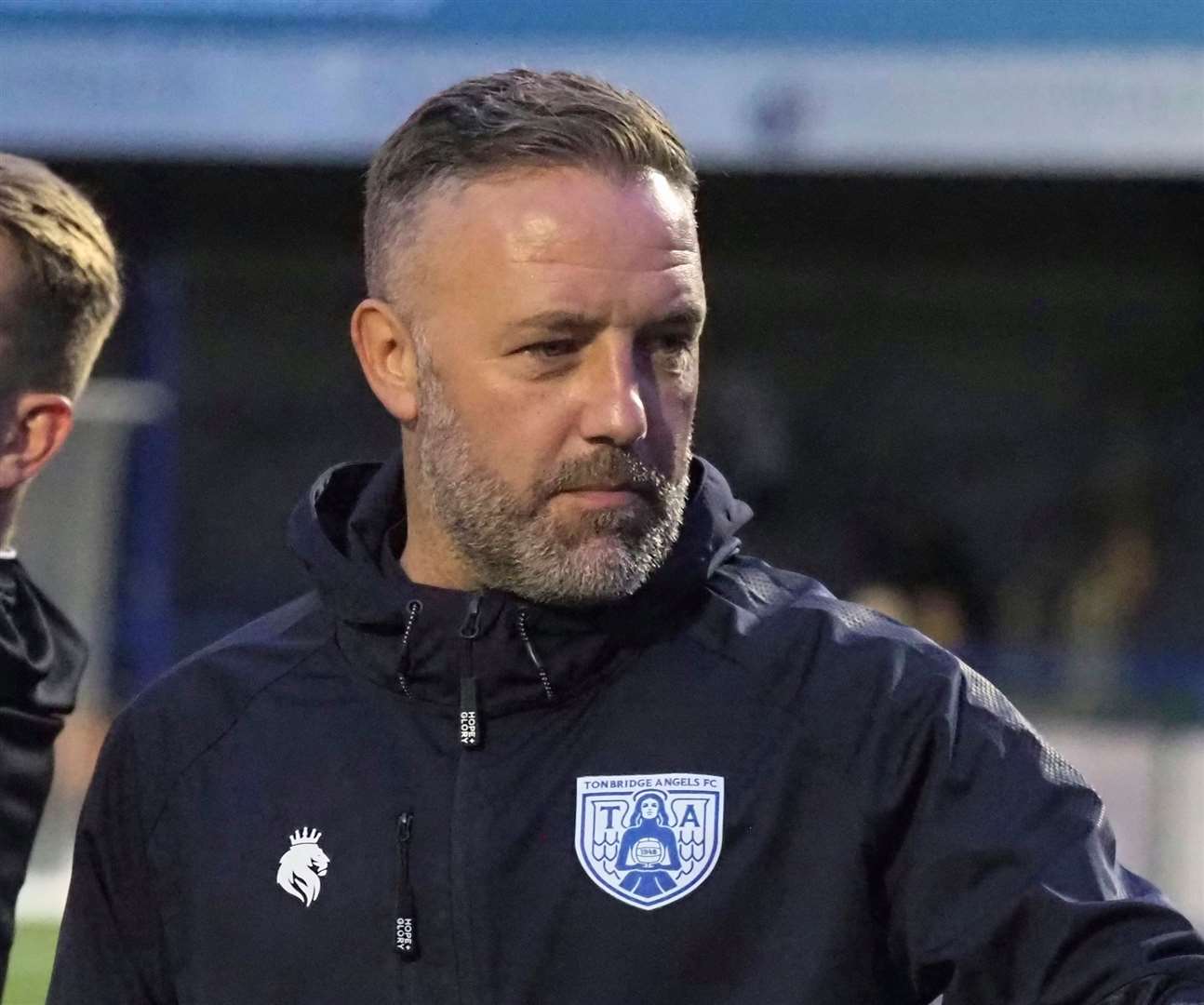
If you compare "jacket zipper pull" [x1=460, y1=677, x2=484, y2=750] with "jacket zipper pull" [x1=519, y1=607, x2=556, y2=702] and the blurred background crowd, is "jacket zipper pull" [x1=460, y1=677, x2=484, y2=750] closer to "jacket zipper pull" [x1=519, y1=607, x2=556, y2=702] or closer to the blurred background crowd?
"jacket zipper pull" [x1=519, y1=607, x2=556, y2=702]

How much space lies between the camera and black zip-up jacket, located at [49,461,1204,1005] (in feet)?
6.81

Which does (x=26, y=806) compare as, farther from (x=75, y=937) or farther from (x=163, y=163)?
(x=163, y=163)

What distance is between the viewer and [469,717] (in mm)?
2217

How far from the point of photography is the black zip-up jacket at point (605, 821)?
207cm

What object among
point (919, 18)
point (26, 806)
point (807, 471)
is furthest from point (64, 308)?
point (807, 471)

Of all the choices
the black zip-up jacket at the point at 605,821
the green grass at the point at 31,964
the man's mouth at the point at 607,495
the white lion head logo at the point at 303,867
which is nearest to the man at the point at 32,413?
the black zip-up jacket at the point at 605,821

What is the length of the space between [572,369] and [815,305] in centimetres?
1359

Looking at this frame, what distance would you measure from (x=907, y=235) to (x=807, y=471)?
1.68 m

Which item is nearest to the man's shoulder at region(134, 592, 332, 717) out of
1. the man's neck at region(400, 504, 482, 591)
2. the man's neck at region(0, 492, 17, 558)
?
the man's neck at region(400, 504, 482, 591)

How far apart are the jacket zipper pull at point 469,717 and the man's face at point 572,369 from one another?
0.11m

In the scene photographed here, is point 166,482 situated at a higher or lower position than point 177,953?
lower

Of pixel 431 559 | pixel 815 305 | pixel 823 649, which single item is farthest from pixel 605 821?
pixel 815 305

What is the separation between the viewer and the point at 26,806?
293 centimetres

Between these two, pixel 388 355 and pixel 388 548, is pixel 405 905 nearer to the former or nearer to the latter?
pixel 388 548
